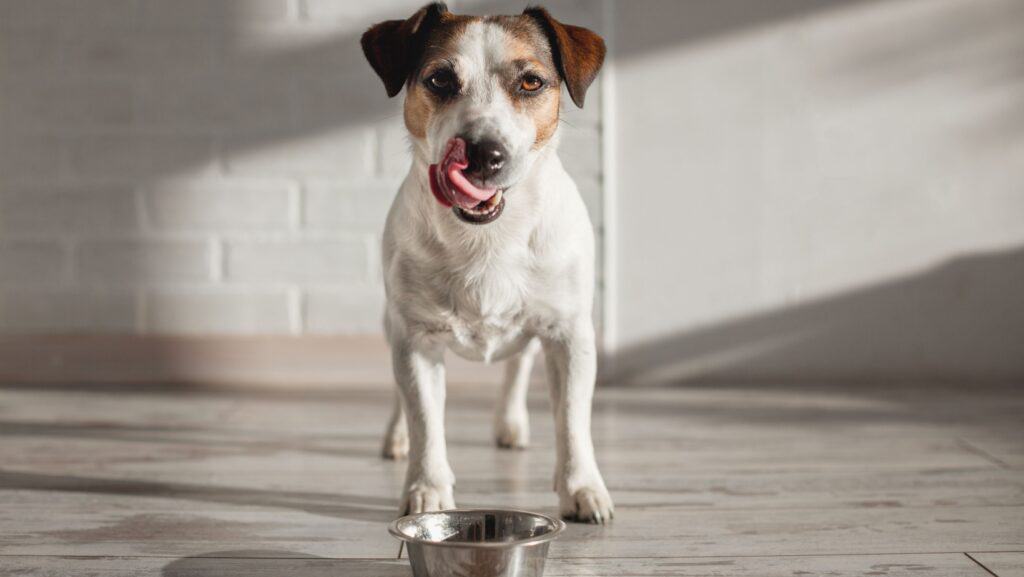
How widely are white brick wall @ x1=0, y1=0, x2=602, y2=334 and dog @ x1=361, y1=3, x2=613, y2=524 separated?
1478 millimetres

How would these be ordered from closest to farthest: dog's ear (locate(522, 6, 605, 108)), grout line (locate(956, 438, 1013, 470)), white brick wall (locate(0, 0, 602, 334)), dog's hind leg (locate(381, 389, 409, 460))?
dog's ear (locate(522, 6, 605, 108)), grout line (locate(956, 438, 1013, 470)), dog's hind leg (locate(381, 389, 409, 460)), white brick wall (locate(0, 0, 602, 334))

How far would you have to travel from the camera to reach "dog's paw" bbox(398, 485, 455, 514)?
1764mm

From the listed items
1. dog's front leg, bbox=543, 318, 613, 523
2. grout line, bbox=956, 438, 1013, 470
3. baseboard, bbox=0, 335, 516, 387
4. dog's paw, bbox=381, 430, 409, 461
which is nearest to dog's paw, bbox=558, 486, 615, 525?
dog's front leg, bbox=543, 318, 613, 523

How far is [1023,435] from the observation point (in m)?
2.50

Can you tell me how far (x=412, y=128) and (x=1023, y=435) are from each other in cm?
162

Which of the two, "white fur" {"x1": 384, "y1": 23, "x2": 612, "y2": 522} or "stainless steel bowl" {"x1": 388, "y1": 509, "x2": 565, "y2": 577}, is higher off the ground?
"white fur" {"x1": 384, "y1": 23, "x2": 612, "y2": 522}

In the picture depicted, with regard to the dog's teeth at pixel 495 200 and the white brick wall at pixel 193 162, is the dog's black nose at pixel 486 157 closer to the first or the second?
the dog's teeth at pixel 495 200

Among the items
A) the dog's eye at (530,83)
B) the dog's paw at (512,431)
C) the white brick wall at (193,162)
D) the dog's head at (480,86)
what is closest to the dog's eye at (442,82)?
the dog's head at (480,86)

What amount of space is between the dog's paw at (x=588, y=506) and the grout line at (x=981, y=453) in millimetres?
897

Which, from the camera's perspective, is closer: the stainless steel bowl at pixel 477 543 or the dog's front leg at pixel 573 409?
the stainless steel bowl at pixel 477 543

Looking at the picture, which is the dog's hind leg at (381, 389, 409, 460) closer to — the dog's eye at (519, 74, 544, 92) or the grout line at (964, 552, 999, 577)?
the dog's eye at (519, 74, 544, 92)

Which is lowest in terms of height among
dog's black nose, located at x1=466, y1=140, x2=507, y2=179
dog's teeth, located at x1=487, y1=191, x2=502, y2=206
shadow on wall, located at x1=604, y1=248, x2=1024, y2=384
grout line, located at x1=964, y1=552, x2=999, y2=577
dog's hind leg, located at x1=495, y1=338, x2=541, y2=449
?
grout line, located at x1=964, y1=552, x2=999, y2=577

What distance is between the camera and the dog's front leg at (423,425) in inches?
70.2

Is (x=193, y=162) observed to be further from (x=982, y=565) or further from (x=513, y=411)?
(x=982, y=565)
